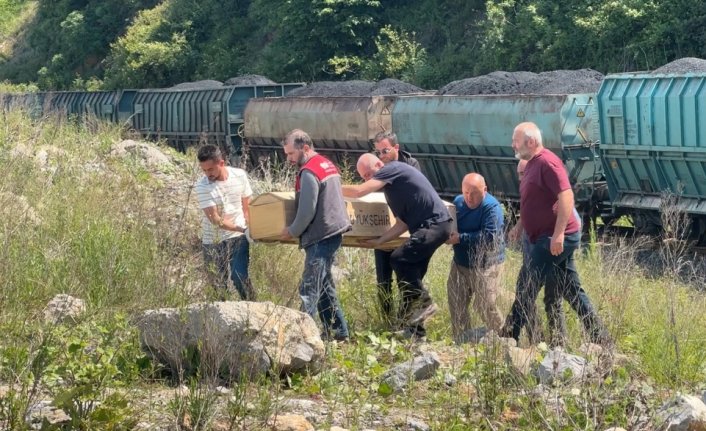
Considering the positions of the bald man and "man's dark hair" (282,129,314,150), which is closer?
"man's dark hair" (282,129,314,150)

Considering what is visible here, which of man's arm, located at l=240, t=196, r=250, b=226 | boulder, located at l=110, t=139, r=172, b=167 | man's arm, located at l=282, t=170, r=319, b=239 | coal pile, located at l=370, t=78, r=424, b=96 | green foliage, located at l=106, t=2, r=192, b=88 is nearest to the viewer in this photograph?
man's arm, located at l=282, t=170, r=319, b=239

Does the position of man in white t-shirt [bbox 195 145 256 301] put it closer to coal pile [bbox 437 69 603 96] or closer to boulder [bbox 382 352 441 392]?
boulder [bbox 382 352 441 392]

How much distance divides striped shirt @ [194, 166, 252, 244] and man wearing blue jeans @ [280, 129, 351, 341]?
0.97 m

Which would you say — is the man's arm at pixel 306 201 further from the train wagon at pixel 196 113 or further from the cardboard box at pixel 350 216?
the train wagon at pixel 196 113

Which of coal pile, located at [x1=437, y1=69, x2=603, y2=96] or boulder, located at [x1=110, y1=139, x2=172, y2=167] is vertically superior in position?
coal pile, located at [x1=437, y1=69, x2=603, y2=96]

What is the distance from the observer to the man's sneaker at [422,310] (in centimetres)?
910

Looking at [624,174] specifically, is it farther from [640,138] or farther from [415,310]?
[415,310]

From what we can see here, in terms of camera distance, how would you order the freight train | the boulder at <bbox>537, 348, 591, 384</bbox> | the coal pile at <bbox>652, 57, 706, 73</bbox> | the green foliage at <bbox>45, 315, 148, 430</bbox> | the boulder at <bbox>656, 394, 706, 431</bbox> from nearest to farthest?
1. the green foliage at <bbox>45, 315, 148, 430</bbox>
2. the boulder at <bbox>656, 394, 706, 431</bbox>
3. the boulder at <bbox>537, 348, 591, 384</bbox>
4. the freight train
5. the coal pile at <bbox>652, 57, 706, 73</bbox>

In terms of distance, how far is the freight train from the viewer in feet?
57.7

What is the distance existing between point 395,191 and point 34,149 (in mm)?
7976

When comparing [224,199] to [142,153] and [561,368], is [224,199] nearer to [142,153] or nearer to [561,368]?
[561,368]

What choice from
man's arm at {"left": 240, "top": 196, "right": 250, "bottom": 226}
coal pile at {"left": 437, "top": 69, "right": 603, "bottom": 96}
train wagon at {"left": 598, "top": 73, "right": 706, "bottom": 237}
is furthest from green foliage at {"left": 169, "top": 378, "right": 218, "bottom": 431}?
coal pile at {"left": 437, "top": 69, "right": 603, "bottom": 96}

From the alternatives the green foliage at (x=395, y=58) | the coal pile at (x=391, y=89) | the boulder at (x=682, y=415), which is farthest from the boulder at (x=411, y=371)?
the green foliage at (x=395, y=58)

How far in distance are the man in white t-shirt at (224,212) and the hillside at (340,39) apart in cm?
2330
